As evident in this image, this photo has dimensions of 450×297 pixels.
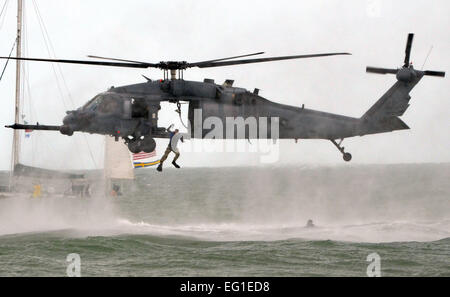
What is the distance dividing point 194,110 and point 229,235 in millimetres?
33737

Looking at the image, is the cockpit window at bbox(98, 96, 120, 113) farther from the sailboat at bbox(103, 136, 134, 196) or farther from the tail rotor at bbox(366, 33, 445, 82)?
the sailboat at bbox(103, 136, 134, 196)

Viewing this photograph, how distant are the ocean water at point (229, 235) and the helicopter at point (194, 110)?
33.7ft

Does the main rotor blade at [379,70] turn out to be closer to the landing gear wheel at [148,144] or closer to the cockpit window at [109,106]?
the landing gear wheel at [148,144]

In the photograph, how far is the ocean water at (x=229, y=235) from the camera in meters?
32.4

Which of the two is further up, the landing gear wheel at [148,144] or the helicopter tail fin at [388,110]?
the helicopter tail fin at [388,110]

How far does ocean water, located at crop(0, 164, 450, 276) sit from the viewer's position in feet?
106

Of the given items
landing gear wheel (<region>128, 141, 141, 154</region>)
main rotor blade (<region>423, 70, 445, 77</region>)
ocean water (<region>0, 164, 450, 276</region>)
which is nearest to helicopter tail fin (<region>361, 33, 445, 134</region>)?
main rotor blade (<region>423, 70, 445, 77</region>)

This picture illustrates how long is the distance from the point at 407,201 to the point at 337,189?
28.1m

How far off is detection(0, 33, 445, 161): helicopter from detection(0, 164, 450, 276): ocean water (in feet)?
33.7

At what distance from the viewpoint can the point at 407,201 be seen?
92125 mm

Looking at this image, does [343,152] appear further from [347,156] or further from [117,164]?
[117,164]

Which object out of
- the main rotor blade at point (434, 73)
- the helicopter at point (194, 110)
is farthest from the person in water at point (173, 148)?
the main rotor blade at point (434, 73)
